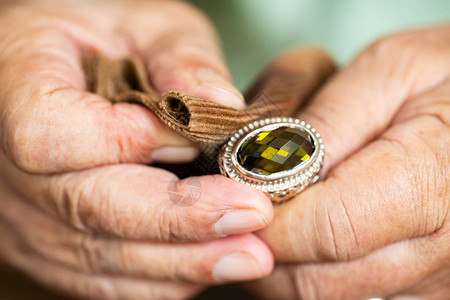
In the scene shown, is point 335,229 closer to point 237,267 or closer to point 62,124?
point 237,267

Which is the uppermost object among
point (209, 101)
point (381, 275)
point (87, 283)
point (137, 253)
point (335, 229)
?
point (209, 101)

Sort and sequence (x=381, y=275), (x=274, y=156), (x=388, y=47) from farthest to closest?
(x=388, y=47) → (x=381, y=275) → (x=274, y=156)

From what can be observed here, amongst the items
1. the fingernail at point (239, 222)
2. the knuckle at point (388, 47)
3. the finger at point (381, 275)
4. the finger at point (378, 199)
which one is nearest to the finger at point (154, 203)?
the fingernail at point (239, 222)

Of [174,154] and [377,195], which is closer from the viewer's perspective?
[377,195]

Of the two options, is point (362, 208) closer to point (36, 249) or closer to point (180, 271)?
point (180, 271)

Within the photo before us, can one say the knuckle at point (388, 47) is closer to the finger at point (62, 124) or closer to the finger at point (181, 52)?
the finger at point (181, 52)

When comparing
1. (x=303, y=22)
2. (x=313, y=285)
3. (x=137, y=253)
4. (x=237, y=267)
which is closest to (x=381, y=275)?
(x=313, y=285)

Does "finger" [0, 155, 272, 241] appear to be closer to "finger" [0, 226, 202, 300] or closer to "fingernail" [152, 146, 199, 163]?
"fingernail" [152, 146, 199, 163]

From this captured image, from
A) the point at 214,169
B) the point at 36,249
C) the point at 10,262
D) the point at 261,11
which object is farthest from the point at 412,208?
the point at 261,11
